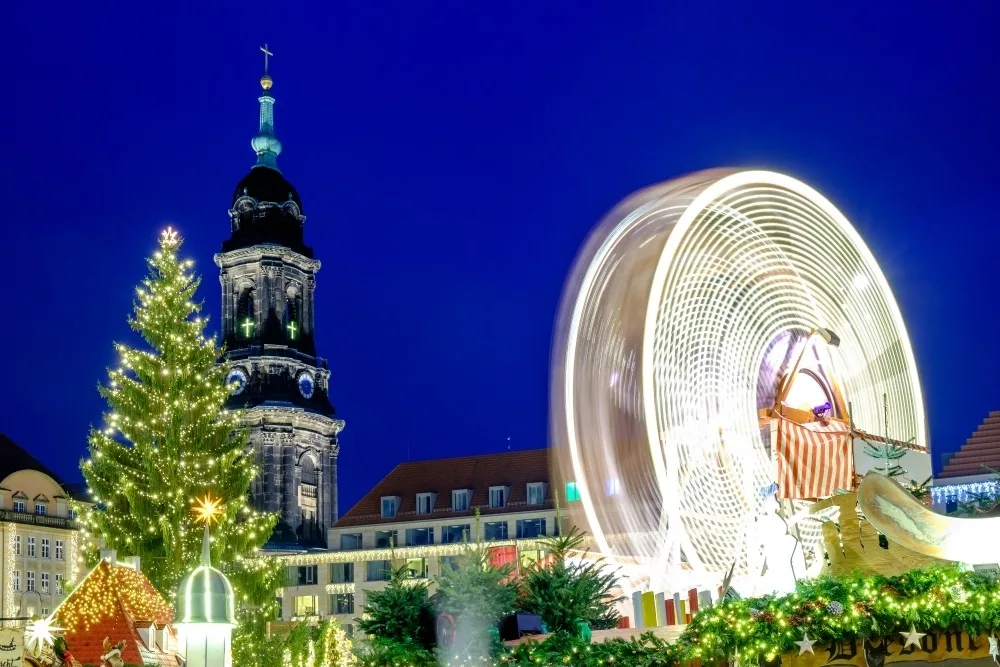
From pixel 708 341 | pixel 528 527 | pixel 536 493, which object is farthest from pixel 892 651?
pixel 536 493

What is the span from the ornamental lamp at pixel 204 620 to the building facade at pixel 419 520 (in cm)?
6303

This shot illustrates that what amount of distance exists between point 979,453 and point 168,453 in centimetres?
2629

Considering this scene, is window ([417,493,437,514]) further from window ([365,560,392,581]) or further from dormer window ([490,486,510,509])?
window ([365,560,392,581])

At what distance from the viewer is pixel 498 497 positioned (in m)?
82.3

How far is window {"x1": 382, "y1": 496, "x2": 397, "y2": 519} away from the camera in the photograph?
83.4 m

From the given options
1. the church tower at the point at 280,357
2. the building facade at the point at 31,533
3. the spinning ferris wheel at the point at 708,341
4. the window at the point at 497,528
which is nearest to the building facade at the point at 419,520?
the window at the point at 497,528

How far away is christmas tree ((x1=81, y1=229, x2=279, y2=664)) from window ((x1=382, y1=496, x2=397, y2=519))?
171 ft

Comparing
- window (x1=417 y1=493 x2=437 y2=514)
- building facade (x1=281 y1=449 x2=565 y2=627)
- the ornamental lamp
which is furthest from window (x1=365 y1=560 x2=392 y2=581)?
the ornamental lamp

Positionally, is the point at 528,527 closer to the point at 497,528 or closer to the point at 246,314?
the point at 497,528

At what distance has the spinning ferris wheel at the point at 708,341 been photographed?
22.8 metres

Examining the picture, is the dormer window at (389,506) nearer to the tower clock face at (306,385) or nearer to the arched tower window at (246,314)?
the tower clock face at (306,385)

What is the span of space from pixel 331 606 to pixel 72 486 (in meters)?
24.7

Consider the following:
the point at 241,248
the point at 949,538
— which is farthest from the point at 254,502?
the point at 949,538

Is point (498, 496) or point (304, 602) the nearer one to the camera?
point (498, 496)
